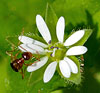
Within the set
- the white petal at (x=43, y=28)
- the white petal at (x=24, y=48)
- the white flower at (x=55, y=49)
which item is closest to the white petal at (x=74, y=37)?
the white flower at (x=55, y=49)

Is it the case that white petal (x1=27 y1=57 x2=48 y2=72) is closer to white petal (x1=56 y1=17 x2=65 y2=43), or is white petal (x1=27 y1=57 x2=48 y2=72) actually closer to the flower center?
the flower center

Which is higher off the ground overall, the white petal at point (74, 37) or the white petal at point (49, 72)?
the white petal at point (74, 37)

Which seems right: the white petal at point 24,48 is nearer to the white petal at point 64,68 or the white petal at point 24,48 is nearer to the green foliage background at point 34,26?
the white petal at point 64,68

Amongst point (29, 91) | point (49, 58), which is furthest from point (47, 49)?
point (29, 91)

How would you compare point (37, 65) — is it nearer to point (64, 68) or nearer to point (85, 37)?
point (64, 68)

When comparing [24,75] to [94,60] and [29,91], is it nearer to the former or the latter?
[29,91]

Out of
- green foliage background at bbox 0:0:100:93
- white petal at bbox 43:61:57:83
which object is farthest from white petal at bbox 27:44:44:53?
green foliage background at bbox 0:0:100:93
